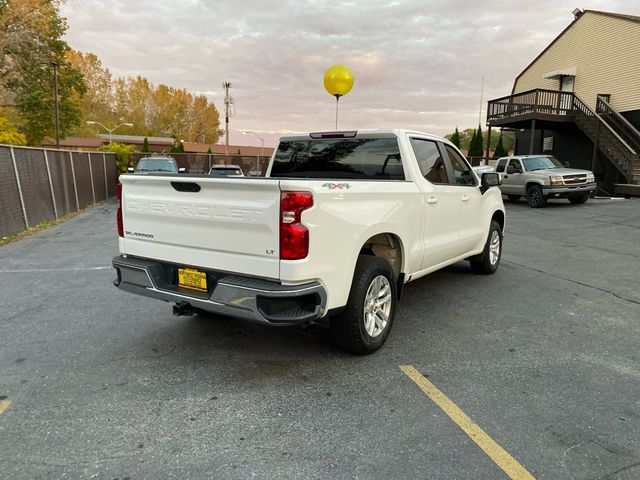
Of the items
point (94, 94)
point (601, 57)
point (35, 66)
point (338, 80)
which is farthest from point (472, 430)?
point (94, 94)

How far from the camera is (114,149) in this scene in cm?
2575

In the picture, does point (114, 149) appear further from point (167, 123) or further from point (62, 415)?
point (167, 123)

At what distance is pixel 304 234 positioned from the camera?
10.4ft

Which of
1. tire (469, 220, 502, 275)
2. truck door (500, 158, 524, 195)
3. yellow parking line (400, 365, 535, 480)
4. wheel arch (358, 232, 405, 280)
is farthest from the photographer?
truck door (500, 158, 524, 195)

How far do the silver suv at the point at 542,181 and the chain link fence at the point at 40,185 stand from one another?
1514 centimetres

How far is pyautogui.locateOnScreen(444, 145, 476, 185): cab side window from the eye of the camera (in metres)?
5.58

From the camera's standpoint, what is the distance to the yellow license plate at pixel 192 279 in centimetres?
357

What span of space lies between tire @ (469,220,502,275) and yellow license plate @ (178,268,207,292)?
Answer: 166 inches

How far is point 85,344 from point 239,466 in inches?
92.3

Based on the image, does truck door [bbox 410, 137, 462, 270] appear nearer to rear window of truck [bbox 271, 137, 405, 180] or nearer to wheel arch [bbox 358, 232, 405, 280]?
rear window of truck [bbox 271, 137, 405, 180]

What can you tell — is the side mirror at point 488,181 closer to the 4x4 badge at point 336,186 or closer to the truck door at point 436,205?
the truck door at point 436,205


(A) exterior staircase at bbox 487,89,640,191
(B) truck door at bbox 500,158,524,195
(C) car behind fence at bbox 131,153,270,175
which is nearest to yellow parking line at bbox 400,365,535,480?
(B) truck door at bbox 500,158,524,195

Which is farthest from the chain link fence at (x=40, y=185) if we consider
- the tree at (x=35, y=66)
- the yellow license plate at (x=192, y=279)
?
the tree at (x=35, y=66)

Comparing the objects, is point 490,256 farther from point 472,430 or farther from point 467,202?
point 472,430
